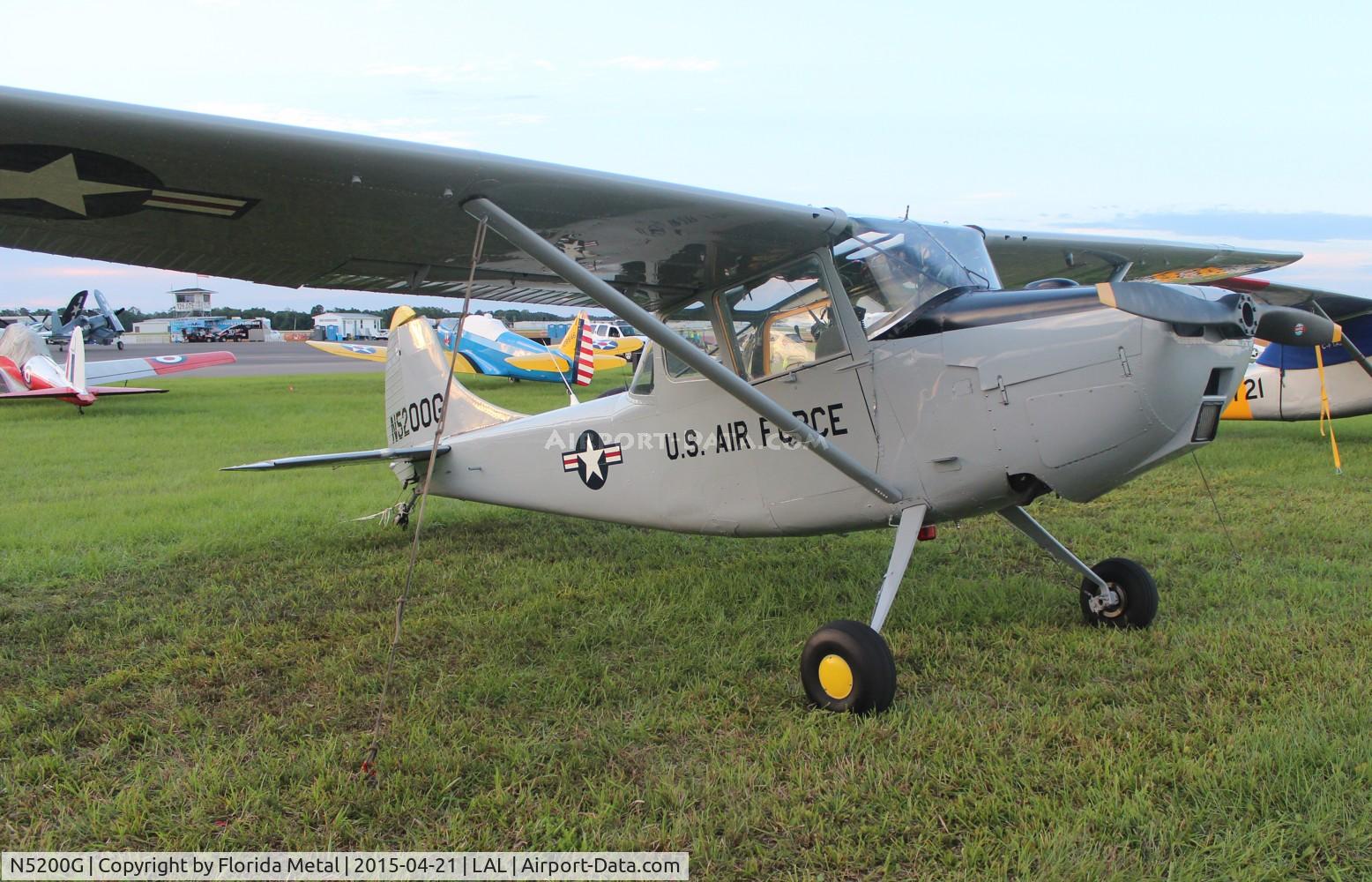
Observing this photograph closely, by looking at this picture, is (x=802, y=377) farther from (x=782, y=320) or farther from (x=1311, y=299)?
(x=1311, y=299)

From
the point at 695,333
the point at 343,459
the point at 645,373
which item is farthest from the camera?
the point at 343,459

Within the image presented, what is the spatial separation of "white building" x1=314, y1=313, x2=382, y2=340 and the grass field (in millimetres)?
73178

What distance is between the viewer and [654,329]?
361 centimetres

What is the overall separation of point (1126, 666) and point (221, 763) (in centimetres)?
384

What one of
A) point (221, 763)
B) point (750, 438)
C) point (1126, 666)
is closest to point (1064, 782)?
point (1126, 666)

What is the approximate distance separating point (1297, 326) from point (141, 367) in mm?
23936

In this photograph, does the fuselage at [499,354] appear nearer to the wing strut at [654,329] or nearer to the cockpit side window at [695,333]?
the cockpit side window at [695,333]

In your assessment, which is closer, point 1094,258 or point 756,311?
point 756,311

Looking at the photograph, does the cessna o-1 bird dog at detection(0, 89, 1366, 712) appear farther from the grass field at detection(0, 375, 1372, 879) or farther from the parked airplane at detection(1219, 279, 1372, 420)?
the parked airplane at detection(1219, 279, 1372, 420)

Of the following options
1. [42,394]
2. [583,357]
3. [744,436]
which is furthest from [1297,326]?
[42,394]

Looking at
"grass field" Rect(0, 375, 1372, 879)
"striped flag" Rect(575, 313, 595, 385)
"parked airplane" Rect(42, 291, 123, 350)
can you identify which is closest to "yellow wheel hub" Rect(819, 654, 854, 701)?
"grass field" Rect(0, 375, 1372, 879)

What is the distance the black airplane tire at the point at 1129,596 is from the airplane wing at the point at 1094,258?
2237 millimetres

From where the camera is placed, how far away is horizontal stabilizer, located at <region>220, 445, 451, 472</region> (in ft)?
19.9

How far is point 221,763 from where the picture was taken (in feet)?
10.6
